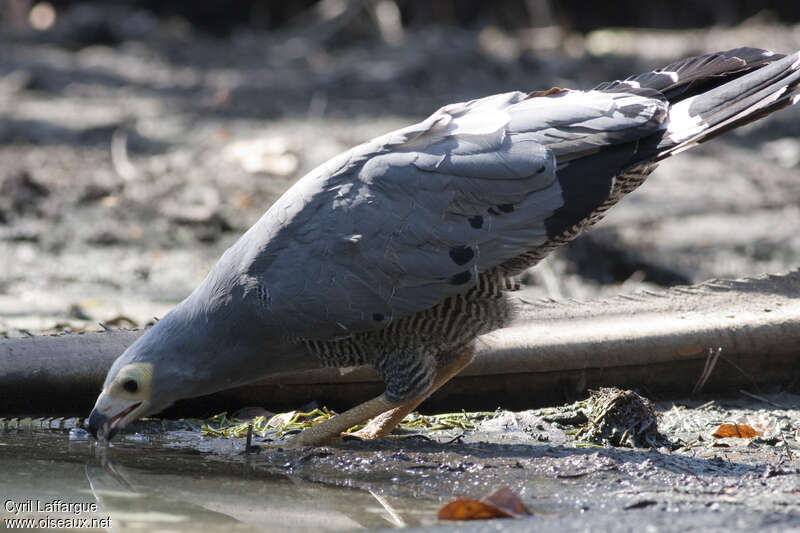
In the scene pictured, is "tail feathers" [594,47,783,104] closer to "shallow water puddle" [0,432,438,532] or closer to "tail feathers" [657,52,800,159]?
"tail feathers" [657,52,800,159]

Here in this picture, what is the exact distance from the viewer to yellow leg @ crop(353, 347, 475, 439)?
197 inches

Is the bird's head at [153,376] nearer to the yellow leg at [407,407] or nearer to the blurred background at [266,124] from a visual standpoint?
the yellow leg at [407,407]

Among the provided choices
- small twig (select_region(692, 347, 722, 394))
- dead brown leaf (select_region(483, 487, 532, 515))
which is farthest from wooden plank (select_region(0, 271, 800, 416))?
dead brown leaf (select_region(483, 487, 532, 515))

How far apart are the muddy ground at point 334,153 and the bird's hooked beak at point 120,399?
0.14 m

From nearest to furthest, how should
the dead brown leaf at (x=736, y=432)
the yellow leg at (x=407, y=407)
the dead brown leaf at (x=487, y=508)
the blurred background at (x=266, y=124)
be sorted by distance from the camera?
the dead brown leaf at (x=487, y=508) < the dead brown leaf at (x=736, y=432) < the yellow leg at (x=407, y=407) < the blurred background at (x=266, y=124)

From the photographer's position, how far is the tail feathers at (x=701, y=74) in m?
4.82

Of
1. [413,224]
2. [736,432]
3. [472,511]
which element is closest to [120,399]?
[413,224]

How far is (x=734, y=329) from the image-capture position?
5258 mm

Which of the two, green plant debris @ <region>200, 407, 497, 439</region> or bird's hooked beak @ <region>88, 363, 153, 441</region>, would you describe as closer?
bird's hooked beak @ <region>88, 363, 153, 441</region>

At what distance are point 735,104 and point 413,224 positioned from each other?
145 cm

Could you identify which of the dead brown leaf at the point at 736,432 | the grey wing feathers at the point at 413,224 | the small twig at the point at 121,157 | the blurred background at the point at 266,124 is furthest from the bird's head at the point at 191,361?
the small twig at the point at 121,157

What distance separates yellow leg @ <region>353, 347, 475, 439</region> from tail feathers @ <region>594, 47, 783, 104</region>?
1403 millimetres

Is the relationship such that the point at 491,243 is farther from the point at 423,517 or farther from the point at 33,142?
the point at 33,142

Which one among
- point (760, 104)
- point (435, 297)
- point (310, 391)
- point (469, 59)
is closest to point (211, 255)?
point (310, 391)
